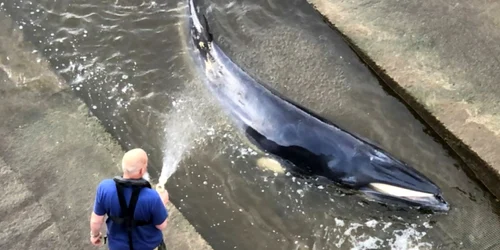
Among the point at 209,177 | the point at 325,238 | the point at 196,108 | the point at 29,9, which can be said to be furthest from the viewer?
the point at 29,9

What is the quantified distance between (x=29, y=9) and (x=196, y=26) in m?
2.10

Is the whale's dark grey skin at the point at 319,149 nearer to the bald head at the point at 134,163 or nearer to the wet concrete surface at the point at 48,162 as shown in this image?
the wet concrete surface at the point at 48,162

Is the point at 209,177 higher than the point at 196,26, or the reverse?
the point at 196,26

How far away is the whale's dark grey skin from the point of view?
513 centimetres

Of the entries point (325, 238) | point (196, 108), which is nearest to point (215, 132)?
point (196, 108)

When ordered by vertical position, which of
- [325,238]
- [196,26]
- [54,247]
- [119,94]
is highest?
[196,26]

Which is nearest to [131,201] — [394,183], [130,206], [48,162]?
[130,206]

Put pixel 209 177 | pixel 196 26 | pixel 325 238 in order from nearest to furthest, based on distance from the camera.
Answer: pixel 325 238
pixel 209 177
pixel 196 26

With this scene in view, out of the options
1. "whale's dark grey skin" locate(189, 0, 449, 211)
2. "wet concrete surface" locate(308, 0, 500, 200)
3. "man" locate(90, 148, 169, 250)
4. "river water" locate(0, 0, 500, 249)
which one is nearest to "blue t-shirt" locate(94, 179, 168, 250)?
"man" locate(90, 148, 169, 250)

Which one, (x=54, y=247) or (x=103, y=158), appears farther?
(x=103, y=158)

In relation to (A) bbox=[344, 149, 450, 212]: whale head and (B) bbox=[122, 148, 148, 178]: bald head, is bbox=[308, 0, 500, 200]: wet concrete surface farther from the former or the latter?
(B) bbox=[122, 148, 148, 178]: bald head

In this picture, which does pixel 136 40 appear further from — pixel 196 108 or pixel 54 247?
pixel 54 247

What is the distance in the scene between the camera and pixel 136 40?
21.8ft

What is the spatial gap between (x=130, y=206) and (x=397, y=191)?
2556 mm
